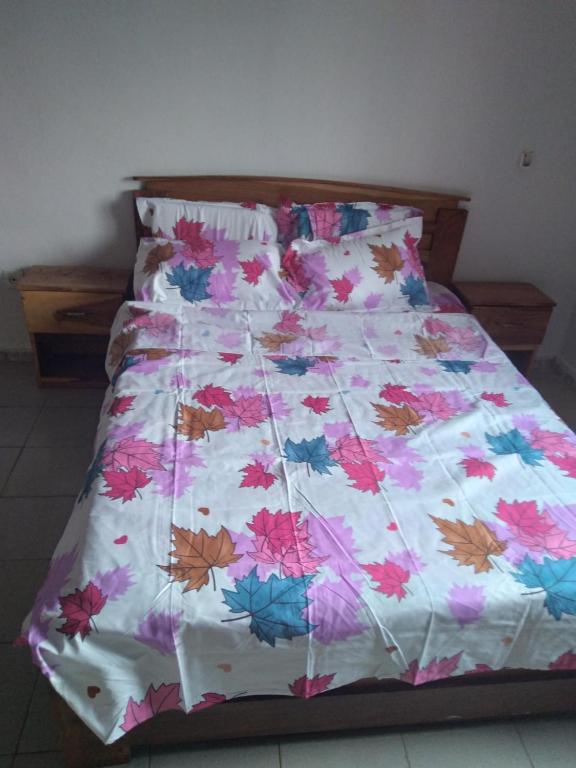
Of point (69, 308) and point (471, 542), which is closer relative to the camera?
point (471, 542)

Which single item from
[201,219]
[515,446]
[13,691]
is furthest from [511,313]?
[13,691]

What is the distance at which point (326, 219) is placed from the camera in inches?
98.7

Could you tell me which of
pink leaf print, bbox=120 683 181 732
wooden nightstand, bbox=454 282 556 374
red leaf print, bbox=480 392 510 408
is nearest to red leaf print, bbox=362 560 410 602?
pink leaf print, bbox=120 683 181 732

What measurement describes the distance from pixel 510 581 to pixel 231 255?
1667 mm

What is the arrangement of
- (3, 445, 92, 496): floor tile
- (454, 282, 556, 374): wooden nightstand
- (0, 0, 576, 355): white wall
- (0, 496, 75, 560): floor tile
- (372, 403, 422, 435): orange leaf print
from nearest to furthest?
(372, 403, 422, 435): orange leaf print
(0, 496, 75, 560): floor tile
(3, 445, 92, 496): floor tile
(0, 0, 576, 355): white wall
(454, 282, 556, 374): wooden nightstand

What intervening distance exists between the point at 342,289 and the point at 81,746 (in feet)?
5.90

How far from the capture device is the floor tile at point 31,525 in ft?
5.99

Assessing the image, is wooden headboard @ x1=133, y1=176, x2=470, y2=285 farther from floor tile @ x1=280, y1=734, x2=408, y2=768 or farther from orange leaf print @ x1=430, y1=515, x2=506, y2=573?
floor tile @ x1=280, y1=734, x2=408, y2=768

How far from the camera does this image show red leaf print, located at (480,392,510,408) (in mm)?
1859

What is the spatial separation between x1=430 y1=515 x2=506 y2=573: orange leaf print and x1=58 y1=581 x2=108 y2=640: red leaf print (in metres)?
0.77

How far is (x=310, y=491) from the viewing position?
4.70 ft

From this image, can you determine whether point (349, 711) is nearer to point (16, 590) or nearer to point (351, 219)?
point (16, 590)

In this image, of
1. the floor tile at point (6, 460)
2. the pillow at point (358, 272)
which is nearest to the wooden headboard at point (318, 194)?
the pillow at point (358, 272)

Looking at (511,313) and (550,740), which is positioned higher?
(511,313)
